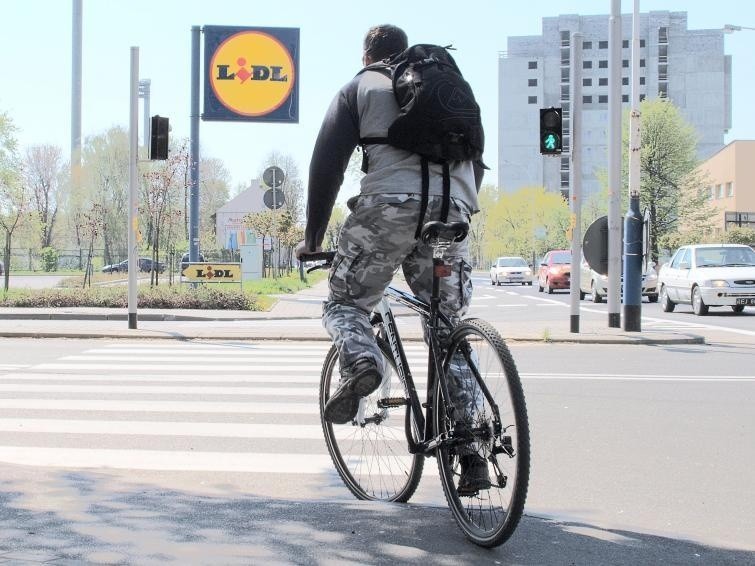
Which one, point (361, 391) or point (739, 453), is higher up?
point (361, 391)

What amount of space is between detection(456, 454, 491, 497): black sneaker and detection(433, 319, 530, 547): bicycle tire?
20mm

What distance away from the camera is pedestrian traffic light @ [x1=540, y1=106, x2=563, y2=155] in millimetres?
14867

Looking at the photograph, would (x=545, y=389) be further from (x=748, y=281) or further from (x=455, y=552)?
(x=748, y=281)

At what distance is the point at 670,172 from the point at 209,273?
4107 cm

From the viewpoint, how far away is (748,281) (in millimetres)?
21141

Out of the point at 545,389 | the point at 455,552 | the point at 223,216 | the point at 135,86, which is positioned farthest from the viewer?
the point at 223,216

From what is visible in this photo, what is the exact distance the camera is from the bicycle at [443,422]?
3207 millimetres

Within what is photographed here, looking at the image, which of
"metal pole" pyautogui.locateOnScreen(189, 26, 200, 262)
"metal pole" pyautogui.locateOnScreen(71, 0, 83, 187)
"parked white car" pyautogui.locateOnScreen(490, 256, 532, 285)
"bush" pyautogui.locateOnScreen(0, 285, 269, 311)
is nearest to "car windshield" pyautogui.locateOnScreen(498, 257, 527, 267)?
"parked white car" pyautogui.locateOnScreen(490, 256, 532, 285)

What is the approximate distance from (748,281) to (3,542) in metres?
20.2

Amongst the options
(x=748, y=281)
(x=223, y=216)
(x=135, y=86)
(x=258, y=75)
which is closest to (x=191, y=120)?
(x=258, y=75)

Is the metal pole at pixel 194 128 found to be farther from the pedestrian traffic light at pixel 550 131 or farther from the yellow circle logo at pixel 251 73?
the pedestrian traffic light at pixel 550 131

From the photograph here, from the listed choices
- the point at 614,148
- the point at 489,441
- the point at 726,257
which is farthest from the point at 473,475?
the point at 726,257

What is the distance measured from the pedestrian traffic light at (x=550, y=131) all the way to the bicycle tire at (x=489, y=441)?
11832mm

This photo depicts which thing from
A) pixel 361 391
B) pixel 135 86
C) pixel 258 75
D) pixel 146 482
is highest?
pixel 258 75
